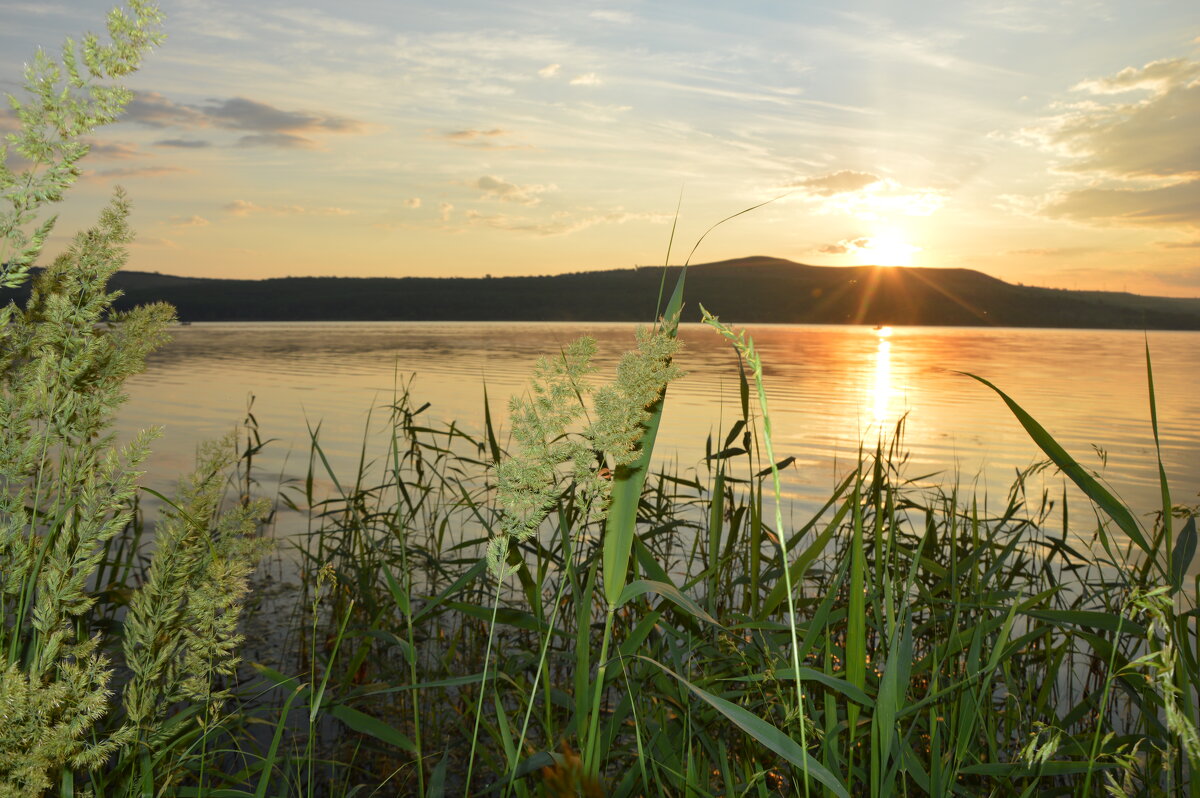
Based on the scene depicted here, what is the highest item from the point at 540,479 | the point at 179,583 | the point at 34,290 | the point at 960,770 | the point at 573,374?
the point at 34,290

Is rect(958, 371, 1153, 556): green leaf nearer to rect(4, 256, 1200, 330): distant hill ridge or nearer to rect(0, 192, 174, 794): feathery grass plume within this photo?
rect(0, 192, 174, 794): feathery grass plume

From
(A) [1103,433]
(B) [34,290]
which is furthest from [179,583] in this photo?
(A) [1103,433]

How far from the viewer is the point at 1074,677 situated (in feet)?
16.2

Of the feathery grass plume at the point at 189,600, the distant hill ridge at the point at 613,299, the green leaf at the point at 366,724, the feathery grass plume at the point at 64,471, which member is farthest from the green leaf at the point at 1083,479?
the distant hill ridge at the point at 613,299

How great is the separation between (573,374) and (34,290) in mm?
1189

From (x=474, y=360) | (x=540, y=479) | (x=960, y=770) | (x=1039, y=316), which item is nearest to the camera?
(x=540, y=479)

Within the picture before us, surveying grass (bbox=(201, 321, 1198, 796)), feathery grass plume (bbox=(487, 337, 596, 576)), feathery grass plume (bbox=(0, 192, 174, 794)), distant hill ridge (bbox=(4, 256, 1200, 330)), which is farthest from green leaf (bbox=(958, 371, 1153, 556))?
distant hill ridge (bbox=(4, 256, 1200, 330))

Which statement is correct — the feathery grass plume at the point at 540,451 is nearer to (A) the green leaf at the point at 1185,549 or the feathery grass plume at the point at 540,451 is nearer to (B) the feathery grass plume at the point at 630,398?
(B) the feathery grass plume at the point at 630,398

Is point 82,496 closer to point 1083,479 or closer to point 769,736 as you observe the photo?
point 769,736

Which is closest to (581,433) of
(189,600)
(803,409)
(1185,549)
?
(189,600)

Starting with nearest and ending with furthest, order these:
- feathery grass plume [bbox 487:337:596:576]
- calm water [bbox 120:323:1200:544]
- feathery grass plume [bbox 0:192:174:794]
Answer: feathery grass plume [bbox 0:192:174:794], feathery grass plume [bbox 487:337:596:576], calm water [bbox 120:323:1200:544]

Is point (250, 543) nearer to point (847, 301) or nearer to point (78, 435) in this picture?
point (78, 435)

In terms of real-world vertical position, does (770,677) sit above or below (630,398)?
below

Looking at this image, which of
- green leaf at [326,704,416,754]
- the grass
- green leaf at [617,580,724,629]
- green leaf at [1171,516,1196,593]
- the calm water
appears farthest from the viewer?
the calm water
